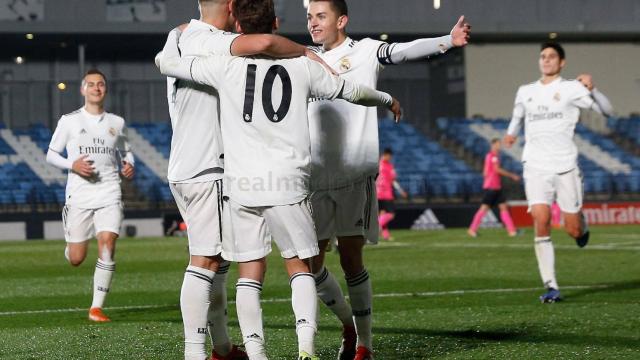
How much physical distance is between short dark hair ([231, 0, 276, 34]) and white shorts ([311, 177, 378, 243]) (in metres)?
1.38

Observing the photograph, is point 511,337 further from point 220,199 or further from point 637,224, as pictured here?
point 637,224

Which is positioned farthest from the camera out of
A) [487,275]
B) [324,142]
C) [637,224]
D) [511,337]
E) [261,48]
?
[637,224]

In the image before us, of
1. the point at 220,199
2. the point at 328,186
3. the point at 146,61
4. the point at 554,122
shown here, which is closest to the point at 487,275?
the point at 554,122

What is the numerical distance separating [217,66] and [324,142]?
1158mm

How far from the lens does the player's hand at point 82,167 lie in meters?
10.1

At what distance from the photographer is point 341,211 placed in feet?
22.3

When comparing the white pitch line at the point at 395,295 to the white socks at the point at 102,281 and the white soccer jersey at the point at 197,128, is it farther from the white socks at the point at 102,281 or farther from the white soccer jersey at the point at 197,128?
the white soccer jersey at the point at 197,128

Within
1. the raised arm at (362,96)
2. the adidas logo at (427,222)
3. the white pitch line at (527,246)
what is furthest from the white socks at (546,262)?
the adidas logo at (427,222)

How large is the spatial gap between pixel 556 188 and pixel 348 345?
452 centimetres

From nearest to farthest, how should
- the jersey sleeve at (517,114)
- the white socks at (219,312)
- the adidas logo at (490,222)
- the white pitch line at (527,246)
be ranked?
the white socks at (219,312), the jersey sleeve at (517,114), the white pitch line at (527,246), the adidas logo at (490,222)

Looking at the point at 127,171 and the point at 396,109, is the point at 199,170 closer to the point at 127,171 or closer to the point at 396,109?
the point at 396,109

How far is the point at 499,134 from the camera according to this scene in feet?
123

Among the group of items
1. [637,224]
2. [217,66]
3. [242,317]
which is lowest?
[637,224]

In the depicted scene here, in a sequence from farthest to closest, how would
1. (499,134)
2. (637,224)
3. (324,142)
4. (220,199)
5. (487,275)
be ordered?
(499,134) < (637,224) < (487,275) < (324,142) < (220,199)
